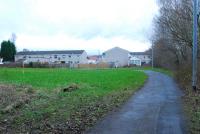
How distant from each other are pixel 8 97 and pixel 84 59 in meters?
136

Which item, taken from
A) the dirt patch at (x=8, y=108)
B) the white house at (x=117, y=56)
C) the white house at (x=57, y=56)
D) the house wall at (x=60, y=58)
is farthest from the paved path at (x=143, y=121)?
the white house at (x=117, y=56)

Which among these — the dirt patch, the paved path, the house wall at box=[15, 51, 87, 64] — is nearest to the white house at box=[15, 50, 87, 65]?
the house wall at box=[15, 51, 87, 64]

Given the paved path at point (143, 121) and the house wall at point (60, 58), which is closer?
the paved path at point (143, 121)

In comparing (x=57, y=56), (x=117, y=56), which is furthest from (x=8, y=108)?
(x=117, y=56)

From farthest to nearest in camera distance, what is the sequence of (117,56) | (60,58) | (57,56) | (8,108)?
1. (117,56)
2. (57,56)
3. (60,58)
4. (8,108)

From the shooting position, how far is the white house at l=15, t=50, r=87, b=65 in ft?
483

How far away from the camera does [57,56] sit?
15175 centimetres

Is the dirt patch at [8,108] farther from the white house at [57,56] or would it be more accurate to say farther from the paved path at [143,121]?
the white house at [57,56]

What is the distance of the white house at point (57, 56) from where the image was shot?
483ft

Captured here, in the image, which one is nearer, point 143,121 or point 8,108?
point 143,121

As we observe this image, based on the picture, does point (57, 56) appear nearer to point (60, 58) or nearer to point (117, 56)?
point (60, 58)

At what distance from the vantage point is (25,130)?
10.1 m

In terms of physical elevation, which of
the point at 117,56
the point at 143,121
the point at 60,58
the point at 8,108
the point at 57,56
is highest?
the point at 57,56

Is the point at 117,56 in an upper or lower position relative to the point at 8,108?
upper
